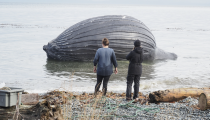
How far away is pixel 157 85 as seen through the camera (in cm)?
959

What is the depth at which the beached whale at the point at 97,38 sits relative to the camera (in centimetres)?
A: 1143

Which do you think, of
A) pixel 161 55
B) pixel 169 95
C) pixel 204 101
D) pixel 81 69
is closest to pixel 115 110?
pixel 169 95

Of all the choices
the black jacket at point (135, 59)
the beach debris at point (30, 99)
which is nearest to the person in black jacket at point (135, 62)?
the black jacket at point (135, 59)

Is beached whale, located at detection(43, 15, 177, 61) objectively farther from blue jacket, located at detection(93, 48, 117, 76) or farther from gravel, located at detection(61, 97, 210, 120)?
gravel, located at detection(61, 97, 210, 120)

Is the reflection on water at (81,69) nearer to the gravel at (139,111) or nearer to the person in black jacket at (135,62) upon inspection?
the person in black jacket at (135,62)

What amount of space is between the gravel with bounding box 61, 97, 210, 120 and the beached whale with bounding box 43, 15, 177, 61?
Result: 5.13 m

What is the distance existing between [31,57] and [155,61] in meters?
6.27

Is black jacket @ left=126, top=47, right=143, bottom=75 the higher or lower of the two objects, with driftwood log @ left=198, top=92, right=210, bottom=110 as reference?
higher

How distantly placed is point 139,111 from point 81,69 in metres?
5.72

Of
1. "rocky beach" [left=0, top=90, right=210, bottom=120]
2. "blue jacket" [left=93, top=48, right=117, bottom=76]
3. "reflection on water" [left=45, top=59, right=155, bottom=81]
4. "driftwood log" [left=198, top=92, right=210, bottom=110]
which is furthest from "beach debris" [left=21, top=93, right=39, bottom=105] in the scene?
"reflection on water" [left=45, top=59, right=155, bottom=81]

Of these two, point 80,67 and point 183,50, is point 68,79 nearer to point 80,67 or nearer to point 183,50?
point 80,67

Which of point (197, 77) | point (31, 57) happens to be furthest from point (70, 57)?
point (197, 77)

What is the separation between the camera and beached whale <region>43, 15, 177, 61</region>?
450 inches

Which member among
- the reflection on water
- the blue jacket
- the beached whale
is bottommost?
the reflection on water
